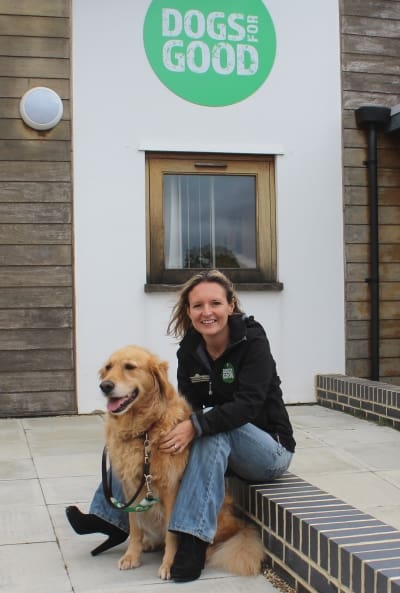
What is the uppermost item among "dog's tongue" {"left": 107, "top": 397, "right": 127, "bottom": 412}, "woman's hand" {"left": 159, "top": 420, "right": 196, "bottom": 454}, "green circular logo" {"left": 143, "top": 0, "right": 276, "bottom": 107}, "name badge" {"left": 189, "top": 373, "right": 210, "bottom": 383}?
"green circular logo" {"left": 143, "top": 0, "right": 276, "bottom": 107}

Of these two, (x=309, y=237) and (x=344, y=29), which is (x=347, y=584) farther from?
(x=344, y=29)

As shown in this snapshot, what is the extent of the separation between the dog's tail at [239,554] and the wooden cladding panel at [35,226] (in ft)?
11.4

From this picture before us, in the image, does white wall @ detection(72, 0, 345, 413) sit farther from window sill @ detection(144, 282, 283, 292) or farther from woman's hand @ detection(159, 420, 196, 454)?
woman's hand @ detection(159, 420, 196, 454)

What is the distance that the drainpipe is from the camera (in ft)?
22.7

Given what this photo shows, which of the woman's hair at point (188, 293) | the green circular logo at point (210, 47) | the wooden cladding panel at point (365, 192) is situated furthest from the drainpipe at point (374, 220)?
the woman's hair at point (188, 293)

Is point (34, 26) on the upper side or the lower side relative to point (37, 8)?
lower

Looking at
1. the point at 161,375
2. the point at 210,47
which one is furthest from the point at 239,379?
the point at 210,47

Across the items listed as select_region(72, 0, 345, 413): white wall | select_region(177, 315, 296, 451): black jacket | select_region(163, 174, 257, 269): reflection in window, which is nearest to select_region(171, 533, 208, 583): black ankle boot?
select_region(177, 315, 296, 451): black jacket

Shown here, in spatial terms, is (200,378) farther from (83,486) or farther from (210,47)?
(210,47)

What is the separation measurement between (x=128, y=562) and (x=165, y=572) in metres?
0.20

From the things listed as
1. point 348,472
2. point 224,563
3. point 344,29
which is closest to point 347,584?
point 224,563

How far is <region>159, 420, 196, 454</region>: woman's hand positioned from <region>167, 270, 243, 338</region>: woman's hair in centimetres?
62

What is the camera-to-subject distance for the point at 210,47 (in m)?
6.73

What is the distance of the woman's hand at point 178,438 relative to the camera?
2928 millimetres
